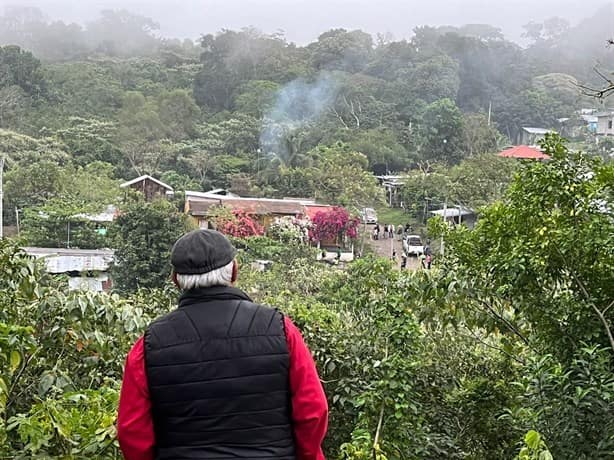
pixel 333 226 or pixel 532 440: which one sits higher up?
pixel 532 440

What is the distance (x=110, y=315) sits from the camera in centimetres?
214

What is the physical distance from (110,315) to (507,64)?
36842 mm

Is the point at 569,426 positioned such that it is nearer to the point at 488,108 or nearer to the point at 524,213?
the point at 524,213

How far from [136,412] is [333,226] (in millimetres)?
14542

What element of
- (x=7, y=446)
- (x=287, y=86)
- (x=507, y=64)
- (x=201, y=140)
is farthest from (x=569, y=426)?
(x=507, y=64)

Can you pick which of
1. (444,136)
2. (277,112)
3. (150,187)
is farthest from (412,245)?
(277,112)

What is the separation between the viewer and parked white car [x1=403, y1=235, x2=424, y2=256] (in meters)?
16.2

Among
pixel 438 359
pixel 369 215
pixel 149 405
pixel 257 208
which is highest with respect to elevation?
pixel 149 405

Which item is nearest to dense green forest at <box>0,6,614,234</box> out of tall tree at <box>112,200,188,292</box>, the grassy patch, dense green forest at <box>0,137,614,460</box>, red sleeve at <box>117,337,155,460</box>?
the grassy patch

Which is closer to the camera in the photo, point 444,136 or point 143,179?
point 143,179

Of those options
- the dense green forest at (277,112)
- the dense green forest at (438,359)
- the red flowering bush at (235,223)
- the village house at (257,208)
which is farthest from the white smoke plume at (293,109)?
the dense green forest at (438,359)

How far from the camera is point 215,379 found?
3.72ft

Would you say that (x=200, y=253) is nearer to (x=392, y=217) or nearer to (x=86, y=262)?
(x=86, y=262)

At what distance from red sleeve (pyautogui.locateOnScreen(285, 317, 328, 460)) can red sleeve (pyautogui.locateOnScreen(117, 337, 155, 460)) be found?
225mm
